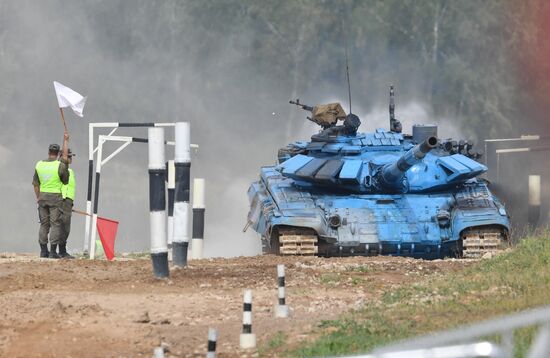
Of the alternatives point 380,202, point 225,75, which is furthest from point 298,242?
point 225,75

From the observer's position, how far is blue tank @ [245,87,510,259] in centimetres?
2266

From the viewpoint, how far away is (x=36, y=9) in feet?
139

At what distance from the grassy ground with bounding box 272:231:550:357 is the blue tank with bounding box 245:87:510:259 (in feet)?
16.9

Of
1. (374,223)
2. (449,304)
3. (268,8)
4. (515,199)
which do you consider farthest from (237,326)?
(268,8)

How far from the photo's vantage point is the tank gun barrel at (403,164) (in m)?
21.9

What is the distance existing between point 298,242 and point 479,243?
7.96 ft

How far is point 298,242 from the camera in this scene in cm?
2259

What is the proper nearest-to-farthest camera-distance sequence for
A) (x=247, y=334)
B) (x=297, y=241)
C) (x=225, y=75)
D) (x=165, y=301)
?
(x=247, y=334), (x=165, y=301), (x=297, y=241), (x=225, y=75)

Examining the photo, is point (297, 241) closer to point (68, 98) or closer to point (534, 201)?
point (68, 98)

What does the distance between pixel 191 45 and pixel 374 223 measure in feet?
70.9

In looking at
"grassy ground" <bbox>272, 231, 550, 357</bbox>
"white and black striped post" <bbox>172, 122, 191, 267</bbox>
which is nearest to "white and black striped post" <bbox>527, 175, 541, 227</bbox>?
"grassy ground" <bbox>272, 231, 550, 357</bbox>

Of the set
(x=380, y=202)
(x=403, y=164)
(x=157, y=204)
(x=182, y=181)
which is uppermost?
(x=403, y=164)

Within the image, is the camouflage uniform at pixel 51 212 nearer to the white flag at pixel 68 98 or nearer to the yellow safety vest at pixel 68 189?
the yellow safety vest at pixel 68 189

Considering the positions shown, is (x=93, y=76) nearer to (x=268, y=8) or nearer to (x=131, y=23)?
(x=131, y=23)
